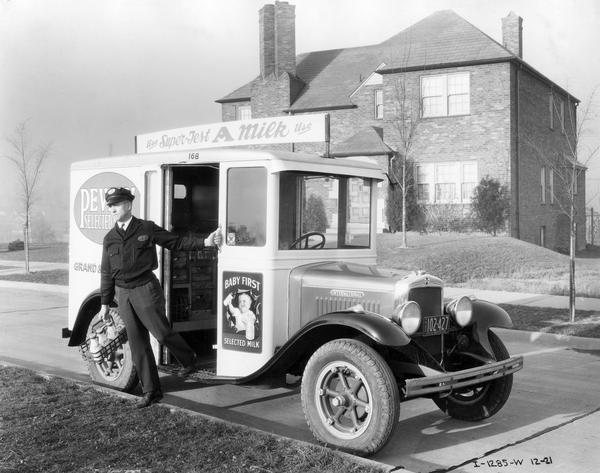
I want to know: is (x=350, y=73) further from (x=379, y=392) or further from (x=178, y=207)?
(x=379, y=392)

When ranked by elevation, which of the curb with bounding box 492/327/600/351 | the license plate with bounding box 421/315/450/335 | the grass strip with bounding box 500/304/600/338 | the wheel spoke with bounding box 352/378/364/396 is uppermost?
the license plate with bounding box 421/315/450/335

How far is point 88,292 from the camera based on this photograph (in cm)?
689

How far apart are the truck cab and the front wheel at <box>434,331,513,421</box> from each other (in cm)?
1

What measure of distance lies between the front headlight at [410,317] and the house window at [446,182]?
19.5 metres

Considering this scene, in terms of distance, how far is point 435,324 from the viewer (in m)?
5.20

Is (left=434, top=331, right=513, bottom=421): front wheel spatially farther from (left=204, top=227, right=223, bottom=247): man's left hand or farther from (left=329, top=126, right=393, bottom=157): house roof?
(left=329, top=126, right=393, bottom=157): house roof

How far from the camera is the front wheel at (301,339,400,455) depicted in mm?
4504

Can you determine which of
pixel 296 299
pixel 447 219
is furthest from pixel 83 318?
pixel 447 219

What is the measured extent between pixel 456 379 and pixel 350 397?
0.74m

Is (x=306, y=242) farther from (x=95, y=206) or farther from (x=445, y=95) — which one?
(x=445, y=95)

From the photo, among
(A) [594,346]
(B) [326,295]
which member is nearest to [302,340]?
(B) [326,295]

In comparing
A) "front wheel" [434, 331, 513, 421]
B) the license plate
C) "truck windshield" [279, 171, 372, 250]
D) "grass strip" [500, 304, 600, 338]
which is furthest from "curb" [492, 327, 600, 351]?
the license plate

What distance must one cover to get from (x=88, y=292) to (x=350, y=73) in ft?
79.3

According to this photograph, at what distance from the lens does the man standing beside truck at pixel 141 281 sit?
573 cm
